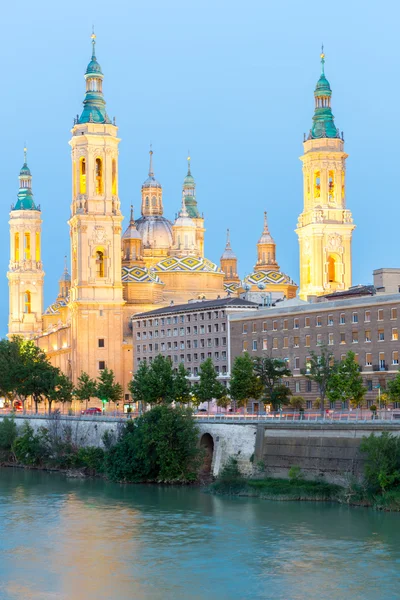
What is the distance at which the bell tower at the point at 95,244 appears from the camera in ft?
445

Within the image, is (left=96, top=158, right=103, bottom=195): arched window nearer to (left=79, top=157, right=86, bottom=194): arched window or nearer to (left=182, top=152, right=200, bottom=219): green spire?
(left=79, top=157, right=86, bottom=194): arched window

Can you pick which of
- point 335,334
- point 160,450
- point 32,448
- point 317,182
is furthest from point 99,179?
point 160,450

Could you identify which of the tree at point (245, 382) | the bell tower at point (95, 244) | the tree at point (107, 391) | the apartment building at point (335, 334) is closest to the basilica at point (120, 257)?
the bell tower at point (95, 244)

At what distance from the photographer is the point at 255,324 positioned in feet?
340

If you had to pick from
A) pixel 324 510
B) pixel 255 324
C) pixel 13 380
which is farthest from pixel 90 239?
pixel 324 510

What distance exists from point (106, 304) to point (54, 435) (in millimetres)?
42035

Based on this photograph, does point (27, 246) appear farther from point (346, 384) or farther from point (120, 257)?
point (346, 384)

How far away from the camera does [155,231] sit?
542ft

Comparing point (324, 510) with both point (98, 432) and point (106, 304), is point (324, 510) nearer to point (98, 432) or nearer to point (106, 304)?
point (98, 432)

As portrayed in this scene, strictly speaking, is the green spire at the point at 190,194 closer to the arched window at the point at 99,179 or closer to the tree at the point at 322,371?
the arched window at the point at 99,179

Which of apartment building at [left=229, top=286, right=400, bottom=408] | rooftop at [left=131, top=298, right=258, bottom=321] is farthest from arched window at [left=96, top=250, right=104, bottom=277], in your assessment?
apartment building at [left=229, top=286, right=400, bottom=408]

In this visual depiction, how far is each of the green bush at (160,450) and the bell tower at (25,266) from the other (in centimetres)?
10228

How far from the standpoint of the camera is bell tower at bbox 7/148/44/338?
600ft

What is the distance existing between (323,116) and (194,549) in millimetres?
91254
